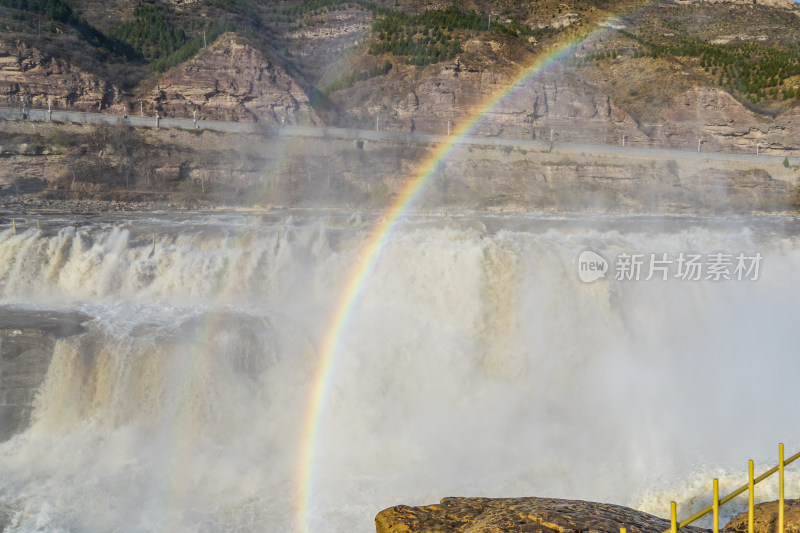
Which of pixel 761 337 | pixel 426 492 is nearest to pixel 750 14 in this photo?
pixel 761 337

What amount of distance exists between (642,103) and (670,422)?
2102 inches

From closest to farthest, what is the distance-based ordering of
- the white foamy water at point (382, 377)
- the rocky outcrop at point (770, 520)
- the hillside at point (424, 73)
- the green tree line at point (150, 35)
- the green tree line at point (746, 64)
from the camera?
the rocky outcrop at point (770, 520)
the white foamy water at point (382, 377)
the hillside at point (424, 73)
the green tree line at point (746, 64)
the green tree line at point (150, 35)

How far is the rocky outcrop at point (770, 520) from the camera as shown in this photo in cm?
748

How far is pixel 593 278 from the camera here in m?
19.9

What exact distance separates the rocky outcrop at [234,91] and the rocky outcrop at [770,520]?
4872 centimetres

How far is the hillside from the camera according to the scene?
5272 cm

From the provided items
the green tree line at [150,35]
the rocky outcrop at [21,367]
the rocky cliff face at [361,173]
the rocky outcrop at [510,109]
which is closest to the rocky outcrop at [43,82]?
the rocky cliff face at [361,173]

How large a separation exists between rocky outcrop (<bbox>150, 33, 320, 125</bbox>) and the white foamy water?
30.3m

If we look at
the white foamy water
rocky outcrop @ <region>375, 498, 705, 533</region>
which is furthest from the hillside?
rocky outcrop @ <region>375, 498, 705, 533</region>

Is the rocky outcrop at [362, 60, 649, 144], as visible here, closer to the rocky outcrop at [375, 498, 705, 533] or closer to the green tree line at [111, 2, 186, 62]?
the green tree line at [111, 2, 186, 62]

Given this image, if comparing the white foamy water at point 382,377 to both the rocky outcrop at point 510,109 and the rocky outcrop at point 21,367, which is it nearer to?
the rocky outcrop at point 21,367

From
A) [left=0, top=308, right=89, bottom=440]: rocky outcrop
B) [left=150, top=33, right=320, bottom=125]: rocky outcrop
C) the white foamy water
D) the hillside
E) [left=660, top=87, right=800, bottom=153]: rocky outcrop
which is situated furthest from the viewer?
[left=660, top=87, right=800, bottom=153]: rocky outcrop

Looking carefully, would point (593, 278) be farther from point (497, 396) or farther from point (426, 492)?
point (426, 492)

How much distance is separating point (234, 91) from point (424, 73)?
17309 mm
